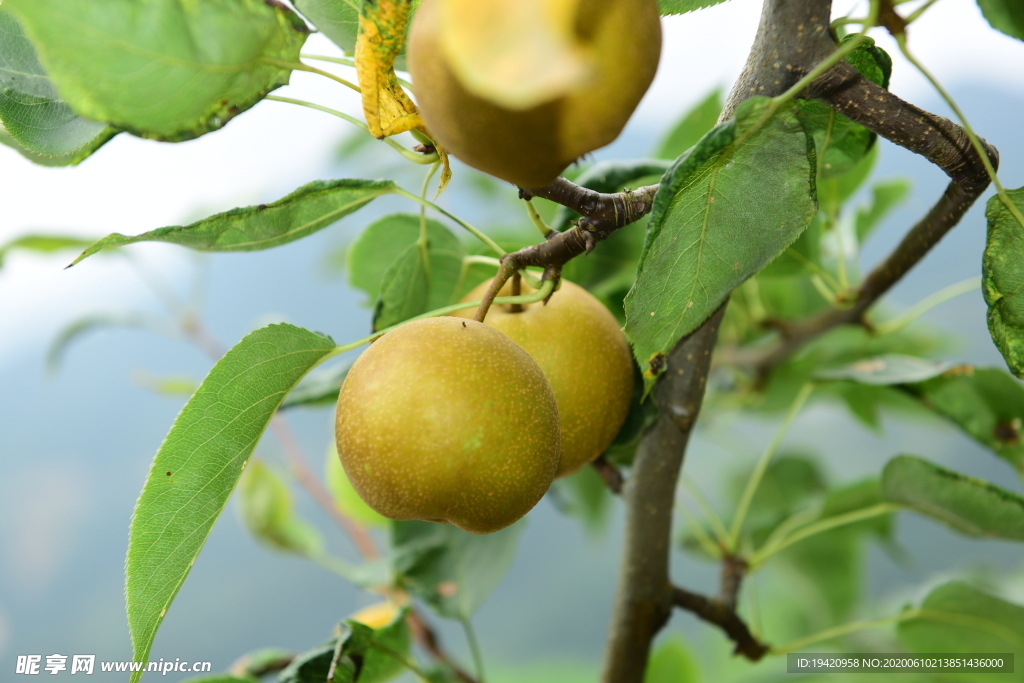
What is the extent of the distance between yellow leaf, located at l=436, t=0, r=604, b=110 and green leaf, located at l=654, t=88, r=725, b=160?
Answer: 1.66ft

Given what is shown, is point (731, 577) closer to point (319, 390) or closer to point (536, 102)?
point (319, 390)

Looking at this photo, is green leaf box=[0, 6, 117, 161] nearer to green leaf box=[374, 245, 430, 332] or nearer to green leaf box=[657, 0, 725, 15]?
green leaf box=[374, 245, 430, 332]

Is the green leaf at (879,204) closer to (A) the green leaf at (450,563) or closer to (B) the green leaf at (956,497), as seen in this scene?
(B) the green leaf at (956,497)

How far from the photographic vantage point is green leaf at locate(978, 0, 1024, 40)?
40 cm

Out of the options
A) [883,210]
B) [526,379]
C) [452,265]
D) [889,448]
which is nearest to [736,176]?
[526,379]

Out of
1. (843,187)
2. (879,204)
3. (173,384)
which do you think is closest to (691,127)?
(843,187)

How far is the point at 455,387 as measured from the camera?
14.2 inches

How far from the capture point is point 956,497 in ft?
1.90

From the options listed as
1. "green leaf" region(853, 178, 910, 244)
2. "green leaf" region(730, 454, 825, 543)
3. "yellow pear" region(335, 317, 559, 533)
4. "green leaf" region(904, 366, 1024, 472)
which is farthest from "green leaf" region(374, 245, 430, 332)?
"green leaf" region(730, 454, 825, 543)

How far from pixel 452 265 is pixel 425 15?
28cm

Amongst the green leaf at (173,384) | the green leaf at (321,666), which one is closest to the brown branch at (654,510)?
the green leaf at (321,666)

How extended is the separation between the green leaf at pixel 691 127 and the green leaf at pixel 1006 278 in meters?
0.37

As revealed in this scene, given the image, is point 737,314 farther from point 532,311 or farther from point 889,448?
point 889,448

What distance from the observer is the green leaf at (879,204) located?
0.82m
